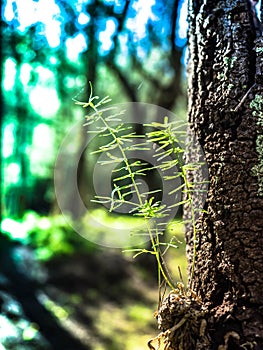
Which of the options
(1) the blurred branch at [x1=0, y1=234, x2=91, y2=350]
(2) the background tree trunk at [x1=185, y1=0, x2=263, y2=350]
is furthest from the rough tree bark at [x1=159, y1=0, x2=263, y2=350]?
(1) the blurred branch at [x1=0, y1=234, x2=91, y2=350]

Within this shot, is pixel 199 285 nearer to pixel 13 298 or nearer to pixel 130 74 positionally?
pixel 13 298

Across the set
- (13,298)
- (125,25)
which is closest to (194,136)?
(125,25)

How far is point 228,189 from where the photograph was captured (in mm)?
693

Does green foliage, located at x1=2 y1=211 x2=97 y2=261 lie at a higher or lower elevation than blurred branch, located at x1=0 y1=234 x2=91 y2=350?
higher

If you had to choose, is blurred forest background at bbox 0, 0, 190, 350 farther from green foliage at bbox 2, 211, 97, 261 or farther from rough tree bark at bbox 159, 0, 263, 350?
rough tree bark at bbox 159, 0, 263, 350

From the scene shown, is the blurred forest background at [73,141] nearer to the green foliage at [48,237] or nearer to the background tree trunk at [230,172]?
the green foliage at [48,237]

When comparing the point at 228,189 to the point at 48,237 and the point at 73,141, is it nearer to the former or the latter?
the point at 48,237

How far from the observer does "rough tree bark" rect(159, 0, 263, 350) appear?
0.65 m

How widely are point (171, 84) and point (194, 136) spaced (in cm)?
316

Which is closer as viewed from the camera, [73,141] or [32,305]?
[32,305]

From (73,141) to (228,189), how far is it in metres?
4.60

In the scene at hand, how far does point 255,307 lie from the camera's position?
2.10 feet

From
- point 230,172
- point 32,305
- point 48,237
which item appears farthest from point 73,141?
point 230,172

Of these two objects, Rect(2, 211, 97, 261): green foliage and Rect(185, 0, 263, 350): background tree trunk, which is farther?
Rect(2, 211, 97, 261): green foliage
